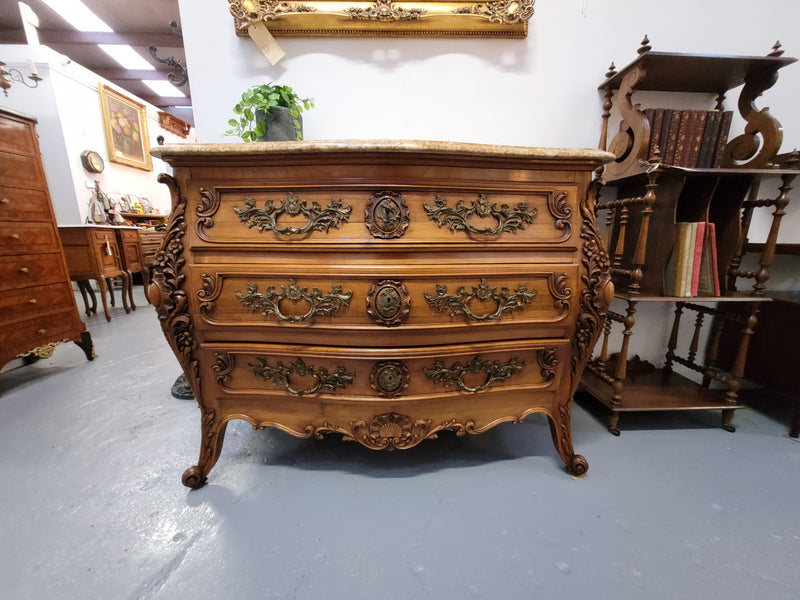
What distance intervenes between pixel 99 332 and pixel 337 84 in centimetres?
285

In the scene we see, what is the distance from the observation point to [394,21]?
49.2 inches

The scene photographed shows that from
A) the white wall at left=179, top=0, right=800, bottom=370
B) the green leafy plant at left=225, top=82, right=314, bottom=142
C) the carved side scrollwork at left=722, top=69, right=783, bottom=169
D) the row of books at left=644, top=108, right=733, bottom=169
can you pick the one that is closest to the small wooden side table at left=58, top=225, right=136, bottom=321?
the white wall at left=179, top=0, right=800, bottom=370

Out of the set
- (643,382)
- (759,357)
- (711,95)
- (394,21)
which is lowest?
(643,382)

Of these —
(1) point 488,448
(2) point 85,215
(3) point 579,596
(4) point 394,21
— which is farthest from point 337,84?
(2) point 85,215

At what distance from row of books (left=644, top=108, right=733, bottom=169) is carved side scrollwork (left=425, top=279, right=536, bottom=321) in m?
0.95

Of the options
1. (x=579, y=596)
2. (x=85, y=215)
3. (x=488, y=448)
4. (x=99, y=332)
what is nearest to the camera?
(x=579, y=596)

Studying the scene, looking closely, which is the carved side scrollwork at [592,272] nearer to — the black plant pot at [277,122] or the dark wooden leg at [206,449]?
the black plant pot at [277,122]

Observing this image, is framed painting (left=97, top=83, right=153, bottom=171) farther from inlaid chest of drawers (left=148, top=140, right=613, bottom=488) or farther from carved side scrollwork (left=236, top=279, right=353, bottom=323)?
carved side scrollwork (left=236, top=279, right=353, bottom=323)

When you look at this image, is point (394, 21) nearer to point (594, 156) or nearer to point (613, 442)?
point (594, 156)

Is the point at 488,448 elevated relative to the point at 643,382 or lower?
lower

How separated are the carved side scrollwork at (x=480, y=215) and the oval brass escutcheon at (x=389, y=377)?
419 millimetres

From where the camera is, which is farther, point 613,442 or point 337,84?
point 337,84

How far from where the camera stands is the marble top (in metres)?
0.73

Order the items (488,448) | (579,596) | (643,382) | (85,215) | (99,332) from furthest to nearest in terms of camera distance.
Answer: (85,215) → (99,332) → (643,382) → (488,448) → (579,596)
